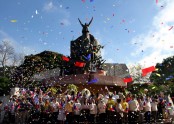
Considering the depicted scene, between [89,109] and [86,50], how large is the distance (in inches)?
1328

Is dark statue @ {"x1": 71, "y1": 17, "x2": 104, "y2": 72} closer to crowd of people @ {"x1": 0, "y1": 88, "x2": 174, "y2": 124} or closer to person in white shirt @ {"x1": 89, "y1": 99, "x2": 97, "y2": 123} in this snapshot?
crowd of people @ {"x1": 0, "y1": 88, "x2": 174, "y2": 124}

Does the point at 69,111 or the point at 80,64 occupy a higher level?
the point at 80,64

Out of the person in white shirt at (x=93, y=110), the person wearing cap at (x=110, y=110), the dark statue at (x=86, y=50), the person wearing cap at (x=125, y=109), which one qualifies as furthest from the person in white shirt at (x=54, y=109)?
the dark statue at (x=86, y=50)

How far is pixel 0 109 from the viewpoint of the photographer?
20859 millimetres

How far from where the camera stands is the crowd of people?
16.0 metres

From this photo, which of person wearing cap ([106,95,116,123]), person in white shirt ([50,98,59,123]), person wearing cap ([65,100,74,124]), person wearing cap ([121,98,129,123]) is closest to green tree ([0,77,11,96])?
person in white shirt ([50,98,59,123])

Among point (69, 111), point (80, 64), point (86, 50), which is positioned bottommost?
point (69, 111)

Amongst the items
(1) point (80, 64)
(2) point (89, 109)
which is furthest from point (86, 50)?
(2) point (89, 109)

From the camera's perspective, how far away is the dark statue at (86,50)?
159ft

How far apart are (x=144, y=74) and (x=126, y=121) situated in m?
49.8

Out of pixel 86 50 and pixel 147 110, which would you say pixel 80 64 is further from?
pixel 147 110

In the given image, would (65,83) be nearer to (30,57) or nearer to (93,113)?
(93,113)

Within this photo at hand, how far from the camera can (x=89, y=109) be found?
16281mm

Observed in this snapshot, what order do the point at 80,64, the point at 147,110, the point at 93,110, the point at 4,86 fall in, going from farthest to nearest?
1. the point at 80,64
2. the point at 4,86
3. the point at 147,110
4. the point at 93,110
